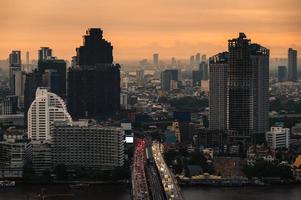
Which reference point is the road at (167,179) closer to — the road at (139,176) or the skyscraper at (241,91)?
the road at (139,176)

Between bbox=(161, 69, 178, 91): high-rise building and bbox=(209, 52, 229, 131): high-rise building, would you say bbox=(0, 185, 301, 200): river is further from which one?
bbox=(161, 69, 178, 91): high-rise building

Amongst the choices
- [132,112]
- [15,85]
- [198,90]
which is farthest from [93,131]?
[198,90]

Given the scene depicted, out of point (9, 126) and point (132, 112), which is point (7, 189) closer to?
point (9, 126)

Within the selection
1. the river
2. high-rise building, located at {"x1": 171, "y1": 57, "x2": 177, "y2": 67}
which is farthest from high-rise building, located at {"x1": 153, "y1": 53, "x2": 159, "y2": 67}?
the river

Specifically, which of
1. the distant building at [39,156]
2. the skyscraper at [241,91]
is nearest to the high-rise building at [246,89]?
the skyscraper at [241,91]

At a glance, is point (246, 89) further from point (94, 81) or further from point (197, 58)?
point (197, 58)

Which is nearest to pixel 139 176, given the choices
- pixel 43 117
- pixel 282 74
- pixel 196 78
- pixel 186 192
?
pixel 186 192

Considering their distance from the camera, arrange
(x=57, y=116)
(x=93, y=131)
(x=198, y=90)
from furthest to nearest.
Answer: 1. (x=198, y=90)
2. (x=57, y=116)
3. (x=93, y=131)
